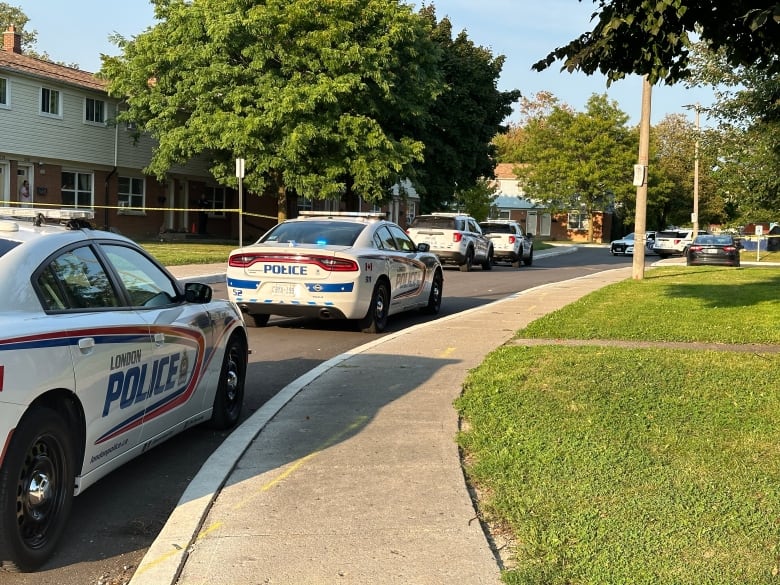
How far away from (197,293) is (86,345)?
1.64 metres

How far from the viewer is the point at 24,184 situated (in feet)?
95.2

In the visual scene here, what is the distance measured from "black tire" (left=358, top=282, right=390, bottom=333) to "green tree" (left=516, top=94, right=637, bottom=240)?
5970 cm

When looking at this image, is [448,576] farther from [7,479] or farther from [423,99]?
[423,99]

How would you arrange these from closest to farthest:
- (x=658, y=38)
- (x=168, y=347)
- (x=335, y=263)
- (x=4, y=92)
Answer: (x=168, y=347)
(x=658, y=38)
(x=335, y=263)
(x=4, y=92)

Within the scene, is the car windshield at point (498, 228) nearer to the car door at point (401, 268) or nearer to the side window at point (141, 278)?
the car door at point (401, 268)

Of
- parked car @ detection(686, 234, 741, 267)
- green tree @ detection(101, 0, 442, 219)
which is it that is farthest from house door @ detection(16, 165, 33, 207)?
parked car @ detection(686, 234, 741, 267)

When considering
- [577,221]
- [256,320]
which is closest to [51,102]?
[256,320]

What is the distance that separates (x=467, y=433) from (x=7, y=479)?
321 cm

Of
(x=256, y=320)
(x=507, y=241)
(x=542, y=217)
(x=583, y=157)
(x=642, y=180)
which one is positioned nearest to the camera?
(x=256, y=320)

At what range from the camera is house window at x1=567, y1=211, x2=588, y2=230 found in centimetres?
7875

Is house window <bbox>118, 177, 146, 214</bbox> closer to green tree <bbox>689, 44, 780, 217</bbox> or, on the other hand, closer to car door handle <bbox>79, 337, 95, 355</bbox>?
Answer: green tree <bbox>689, 44, 780, 217</bbox>

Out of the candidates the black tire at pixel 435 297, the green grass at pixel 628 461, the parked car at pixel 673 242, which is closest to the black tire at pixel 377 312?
the black tire at pixel 435 297

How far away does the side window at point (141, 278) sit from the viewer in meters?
5.15

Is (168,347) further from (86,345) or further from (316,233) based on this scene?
(316,233)
